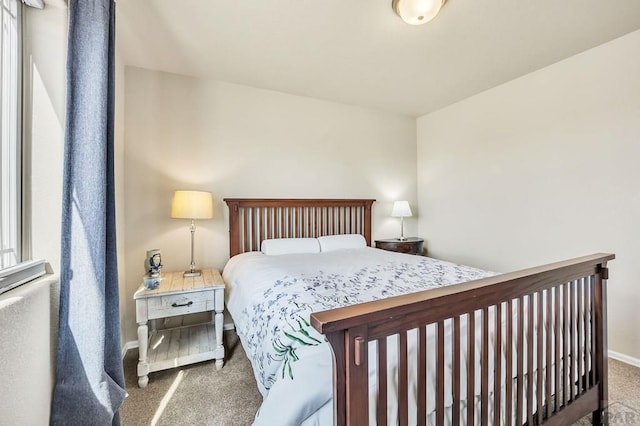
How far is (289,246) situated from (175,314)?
111cm

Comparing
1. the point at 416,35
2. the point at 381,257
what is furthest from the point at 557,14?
the point at 381,257

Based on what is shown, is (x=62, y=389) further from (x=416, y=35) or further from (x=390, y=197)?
(x=390, y=197)

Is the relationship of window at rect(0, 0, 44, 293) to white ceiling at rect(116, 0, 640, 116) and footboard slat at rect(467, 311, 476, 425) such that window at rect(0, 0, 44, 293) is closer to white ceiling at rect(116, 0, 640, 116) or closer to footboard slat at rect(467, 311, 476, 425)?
white ceiling at rect(116, 0, 640, 116)

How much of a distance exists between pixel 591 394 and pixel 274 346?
1.67 m

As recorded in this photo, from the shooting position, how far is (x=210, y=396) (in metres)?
1.79

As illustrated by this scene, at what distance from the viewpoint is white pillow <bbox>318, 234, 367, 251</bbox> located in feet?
9.62

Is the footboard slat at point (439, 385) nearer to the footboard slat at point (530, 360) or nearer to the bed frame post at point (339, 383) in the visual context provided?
the bed frame post at point (339, 383)

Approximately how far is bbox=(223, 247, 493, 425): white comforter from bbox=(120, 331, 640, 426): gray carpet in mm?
338

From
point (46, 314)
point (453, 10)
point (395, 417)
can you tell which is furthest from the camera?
point (453, 10)

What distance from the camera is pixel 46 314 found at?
1.08 metres

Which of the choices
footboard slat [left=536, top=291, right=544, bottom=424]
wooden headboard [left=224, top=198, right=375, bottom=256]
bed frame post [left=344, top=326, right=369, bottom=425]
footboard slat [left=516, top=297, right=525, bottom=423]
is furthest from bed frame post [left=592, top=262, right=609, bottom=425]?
wooden headboard [left=224, top=198, right=375, bottom=256]

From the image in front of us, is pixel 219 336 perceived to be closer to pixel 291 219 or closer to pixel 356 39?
pixel 291 219

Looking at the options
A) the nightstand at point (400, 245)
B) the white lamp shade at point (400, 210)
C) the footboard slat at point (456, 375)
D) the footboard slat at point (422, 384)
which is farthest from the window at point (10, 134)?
the white lamp shade at point (400, 210)

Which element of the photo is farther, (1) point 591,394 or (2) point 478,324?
(1) point 591,394
